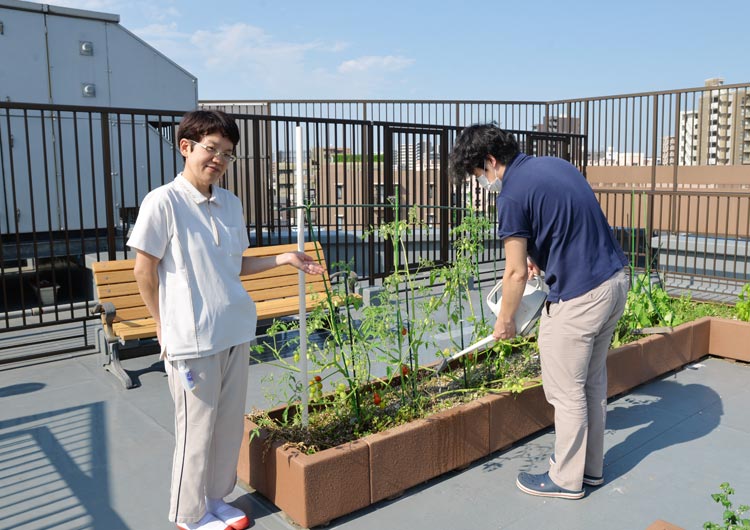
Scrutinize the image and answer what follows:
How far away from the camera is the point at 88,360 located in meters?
5.45

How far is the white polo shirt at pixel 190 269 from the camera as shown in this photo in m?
2.48

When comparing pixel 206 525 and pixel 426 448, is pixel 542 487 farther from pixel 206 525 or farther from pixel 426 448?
pixel 206 525

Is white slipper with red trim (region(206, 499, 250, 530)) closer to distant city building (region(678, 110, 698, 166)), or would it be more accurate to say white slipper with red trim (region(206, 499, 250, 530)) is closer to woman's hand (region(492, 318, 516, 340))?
woman's hand (region(492, 318, 516, 340))

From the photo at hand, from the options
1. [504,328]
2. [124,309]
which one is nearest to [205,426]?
[504,328]

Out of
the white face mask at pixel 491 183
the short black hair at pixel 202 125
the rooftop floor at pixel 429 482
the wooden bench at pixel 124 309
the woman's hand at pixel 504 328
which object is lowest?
the rooftop floor at pixel 429 482

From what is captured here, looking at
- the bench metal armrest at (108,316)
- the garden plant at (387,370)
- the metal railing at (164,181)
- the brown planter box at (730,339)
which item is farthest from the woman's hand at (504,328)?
the metal railing at (164,181)

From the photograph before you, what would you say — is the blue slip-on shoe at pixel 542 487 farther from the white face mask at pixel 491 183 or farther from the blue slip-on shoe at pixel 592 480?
the white face mask at pixel 491 183

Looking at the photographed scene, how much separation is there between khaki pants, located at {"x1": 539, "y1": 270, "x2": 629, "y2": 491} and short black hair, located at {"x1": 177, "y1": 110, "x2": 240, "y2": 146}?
1789mm

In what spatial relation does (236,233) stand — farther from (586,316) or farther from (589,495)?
(589,495)

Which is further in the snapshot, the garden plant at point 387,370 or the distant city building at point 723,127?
the distant city building at point 723,127

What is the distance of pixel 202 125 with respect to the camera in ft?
8.41

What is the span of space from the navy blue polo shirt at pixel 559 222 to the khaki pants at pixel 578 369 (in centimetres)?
9

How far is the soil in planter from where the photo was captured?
3.14 m

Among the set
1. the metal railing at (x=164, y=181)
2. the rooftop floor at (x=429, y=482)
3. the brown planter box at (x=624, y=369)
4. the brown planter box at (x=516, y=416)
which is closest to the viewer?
the rooftop floor at (x=429, y=482)
